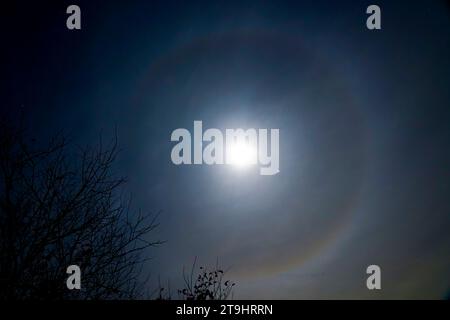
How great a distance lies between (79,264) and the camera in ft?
13.2

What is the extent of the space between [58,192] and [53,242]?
48 centimetres

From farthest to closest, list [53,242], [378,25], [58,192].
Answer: [378,25], [58,192], [53,242]

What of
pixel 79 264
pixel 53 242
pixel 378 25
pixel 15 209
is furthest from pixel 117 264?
pixel 378 25
